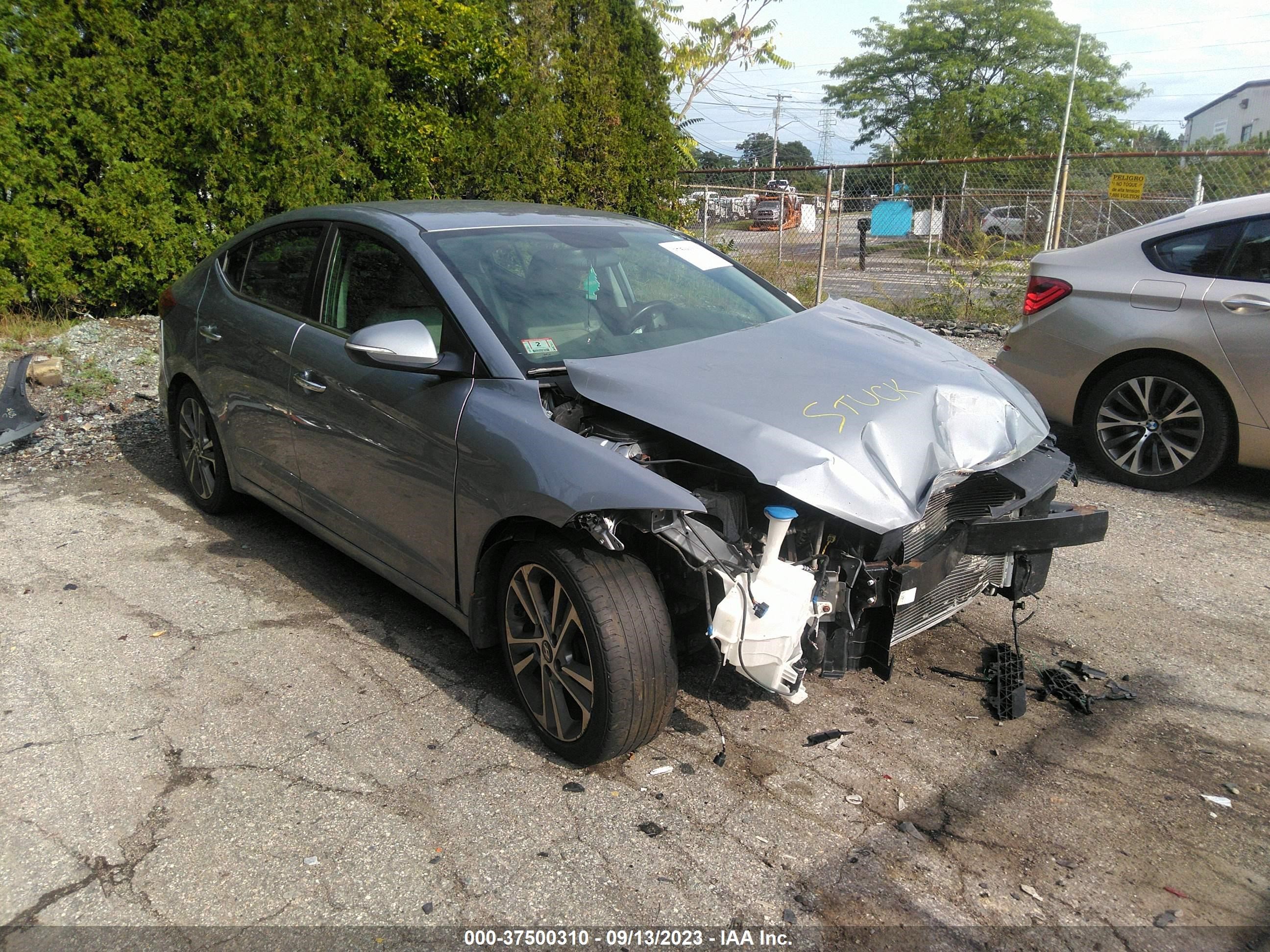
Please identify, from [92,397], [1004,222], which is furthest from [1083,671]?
[1004,222]

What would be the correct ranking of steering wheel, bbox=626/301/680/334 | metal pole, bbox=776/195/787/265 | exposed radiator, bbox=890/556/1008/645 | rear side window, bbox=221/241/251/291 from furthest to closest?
metal pole, bbox=776/195/787/265 → rear side window, bbox=221/241/251/291 → steering wheel, bbox=626/301/680/334 → exposed radiator, bbox=890/556/1008/645

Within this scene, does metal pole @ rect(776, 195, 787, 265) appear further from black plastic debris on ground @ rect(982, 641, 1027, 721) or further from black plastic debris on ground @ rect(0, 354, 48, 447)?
black plastic debris on ground @ rect(982, 641, 1027, 721)

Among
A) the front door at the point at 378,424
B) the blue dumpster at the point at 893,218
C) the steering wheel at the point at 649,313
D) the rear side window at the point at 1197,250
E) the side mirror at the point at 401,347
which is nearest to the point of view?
the side mirror at the point at 401,347

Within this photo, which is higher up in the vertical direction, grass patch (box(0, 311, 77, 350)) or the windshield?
the windshield

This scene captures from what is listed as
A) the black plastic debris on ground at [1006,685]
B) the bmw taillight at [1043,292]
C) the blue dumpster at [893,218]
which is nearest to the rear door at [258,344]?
the black plastic debris on ground at [1006,685]

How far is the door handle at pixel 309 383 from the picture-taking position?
3936 millimetres

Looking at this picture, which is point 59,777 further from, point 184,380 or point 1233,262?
point 1233,262

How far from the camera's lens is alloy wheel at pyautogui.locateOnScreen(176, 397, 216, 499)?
202 inches

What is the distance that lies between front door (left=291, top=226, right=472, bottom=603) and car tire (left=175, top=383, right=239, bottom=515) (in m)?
1.14

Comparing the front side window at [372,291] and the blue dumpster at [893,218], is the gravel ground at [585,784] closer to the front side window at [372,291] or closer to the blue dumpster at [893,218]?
the front side window at [372,291]

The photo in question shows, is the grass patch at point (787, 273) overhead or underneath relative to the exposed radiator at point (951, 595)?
overhead

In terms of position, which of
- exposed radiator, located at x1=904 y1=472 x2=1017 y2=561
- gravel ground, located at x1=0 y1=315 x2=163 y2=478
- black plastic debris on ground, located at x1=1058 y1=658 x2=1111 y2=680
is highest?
exposed radiator, located at x1=904 y1=472 x2=1017 y2=561

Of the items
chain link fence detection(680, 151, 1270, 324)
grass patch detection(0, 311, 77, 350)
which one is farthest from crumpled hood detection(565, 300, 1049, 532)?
chain link fence detection(680, 151, 1270, 324)

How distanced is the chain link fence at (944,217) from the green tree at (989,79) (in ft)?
88.1
